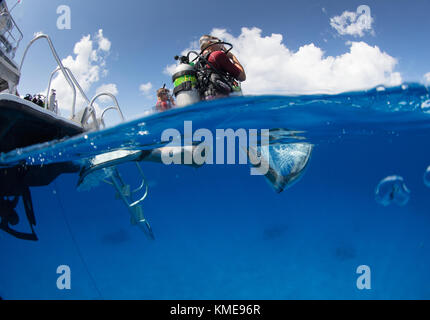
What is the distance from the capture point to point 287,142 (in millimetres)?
9547

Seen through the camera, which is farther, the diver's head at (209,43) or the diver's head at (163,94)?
the diver's head at (163,94)

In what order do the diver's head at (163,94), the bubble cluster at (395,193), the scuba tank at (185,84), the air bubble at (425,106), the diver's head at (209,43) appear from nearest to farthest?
the scuba tank at (185,84) → the diver's head at (209,43) → the diver's head at (163,94) → the air bubble at (425,106) → the bubble cluster at (395,193)

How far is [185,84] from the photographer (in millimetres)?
3893

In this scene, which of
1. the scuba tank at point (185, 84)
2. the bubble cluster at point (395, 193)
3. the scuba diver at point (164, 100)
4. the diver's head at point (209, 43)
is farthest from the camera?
the bubble cluster at point (395, 193)

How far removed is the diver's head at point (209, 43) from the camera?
4.28 meters

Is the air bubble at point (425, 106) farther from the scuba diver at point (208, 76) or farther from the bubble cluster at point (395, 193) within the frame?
the scuba diver at point (208, 76)

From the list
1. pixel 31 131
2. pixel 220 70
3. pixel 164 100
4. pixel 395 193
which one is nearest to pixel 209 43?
pixel 220 70

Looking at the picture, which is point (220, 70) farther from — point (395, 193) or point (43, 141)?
point (395, 193)

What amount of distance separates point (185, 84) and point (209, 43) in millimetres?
1116

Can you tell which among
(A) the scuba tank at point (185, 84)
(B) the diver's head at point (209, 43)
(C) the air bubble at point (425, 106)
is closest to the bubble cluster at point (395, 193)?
(C) the air bubble at point (425, 106)

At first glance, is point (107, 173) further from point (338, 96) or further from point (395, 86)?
point (395, 86)
